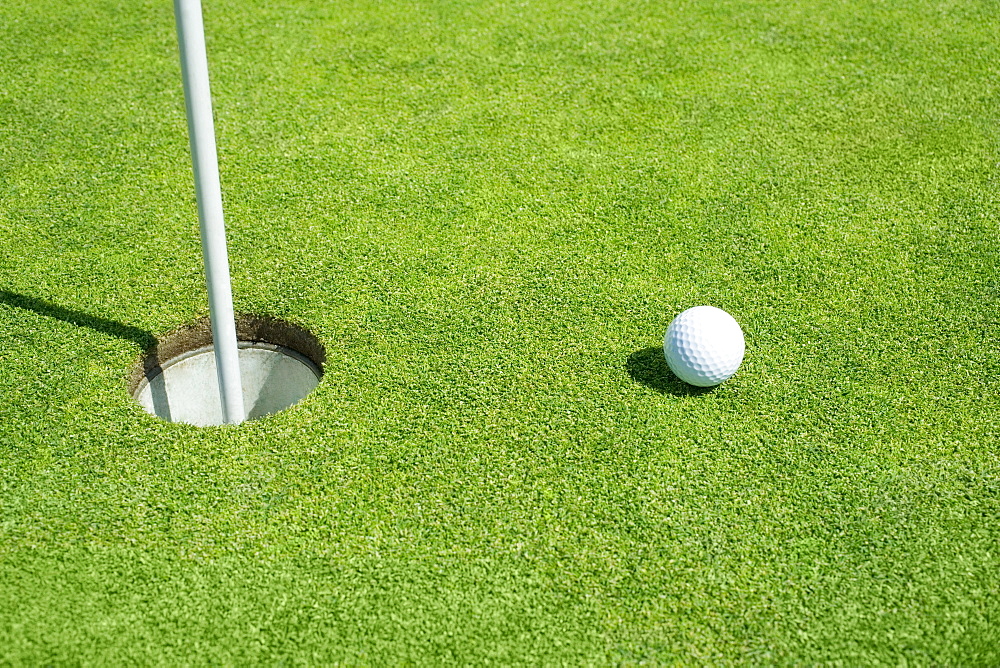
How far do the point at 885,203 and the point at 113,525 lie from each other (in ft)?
12.9

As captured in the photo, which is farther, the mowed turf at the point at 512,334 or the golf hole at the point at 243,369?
the golf hole at the point at 243,369

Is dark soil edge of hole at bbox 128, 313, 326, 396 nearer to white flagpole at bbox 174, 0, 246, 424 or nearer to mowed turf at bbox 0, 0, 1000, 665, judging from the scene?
mowed turf at bbox 0, 0, 1000, 665

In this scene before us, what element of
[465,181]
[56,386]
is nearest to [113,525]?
[56,386]

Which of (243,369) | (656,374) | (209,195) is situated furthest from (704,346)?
(243,369)

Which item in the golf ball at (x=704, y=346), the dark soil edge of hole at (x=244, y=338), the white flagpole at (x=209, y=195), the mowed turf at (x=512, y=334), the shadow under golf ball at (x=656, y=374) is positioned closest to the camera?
the white flagpole at (x=209, y=195)

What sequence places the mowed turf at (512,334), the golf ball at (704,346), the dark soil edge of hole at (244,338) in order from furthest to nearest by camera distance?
the dark soil edge of hole at (244,338), the golf ball at (704,346), the mowed turf at (512,334)

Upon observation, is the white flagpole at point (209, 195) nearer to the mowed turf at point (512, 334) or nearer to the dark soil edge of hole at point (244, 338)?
the mowed turf at point (512, 334)

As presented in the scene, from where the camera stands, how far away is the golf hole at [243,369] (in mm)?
4172

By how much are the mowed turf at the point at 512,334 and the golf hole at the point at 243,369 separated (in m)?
0.10

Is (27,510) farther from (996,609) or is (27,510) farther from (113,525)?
(996,609)

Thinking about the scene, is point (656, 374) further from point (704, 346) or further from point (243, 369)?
point (243, 369)

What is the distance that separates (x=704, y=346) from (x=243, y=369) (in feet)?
6.55

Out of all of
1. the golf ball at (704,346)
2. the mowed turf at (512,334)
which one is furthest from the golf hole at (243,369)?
the golf ball at (704,346)

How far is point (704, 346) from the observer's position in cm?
377
